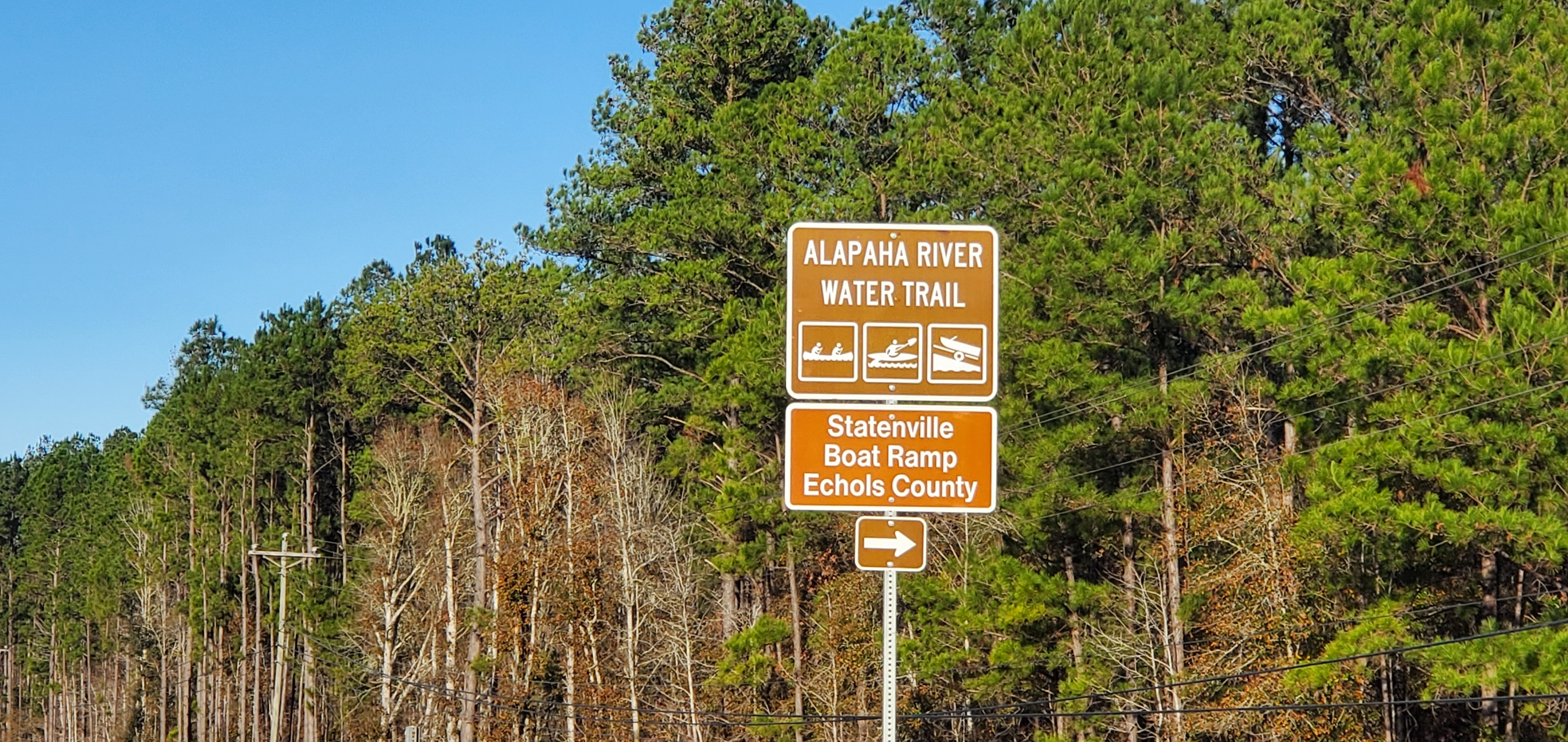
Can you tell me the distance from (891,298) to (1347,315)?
15.2m

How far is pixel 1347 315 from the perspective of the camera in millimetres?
22672

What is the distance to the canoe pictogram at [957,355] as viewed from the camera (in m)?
9.16

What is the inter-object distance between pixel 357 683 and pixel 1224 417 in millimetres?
37671

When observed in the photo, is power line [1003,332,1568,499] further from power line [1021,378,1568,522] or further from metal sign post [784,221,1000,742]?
metal sign post [784,221,1000,742]

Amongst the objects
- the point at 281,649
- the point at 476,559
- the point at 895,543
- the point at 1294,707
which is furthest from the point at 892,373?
the point at 281,649

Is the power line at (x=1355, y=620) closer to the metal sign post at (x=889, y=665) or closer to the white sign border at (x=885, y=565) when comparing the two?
the white sign border at (x=885, y=565)

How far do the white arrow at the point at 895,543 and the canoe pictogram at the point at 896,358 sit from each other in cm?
87

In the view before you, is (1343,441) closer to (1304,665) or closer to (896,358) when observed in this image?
(1304,665)

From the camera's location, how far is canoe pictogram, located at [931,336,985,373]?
9.16 meters

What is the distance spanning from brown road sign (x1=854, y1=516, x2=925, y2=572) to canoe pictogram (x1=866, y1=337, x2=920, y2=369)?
80 centimetres

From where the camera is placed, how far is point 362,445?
232ft

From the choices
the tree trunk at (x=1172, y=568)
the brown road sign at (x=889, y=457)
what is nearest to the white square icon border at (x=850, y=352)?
the brown road sign at (x=889, y=457)

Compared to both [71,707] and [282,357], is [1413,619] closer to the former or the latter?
[282,357]

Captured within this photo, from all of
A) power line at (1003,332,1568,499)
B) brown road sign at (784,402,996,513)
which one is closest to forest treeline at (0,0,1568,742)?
power line at (1003,332,1568,499)
